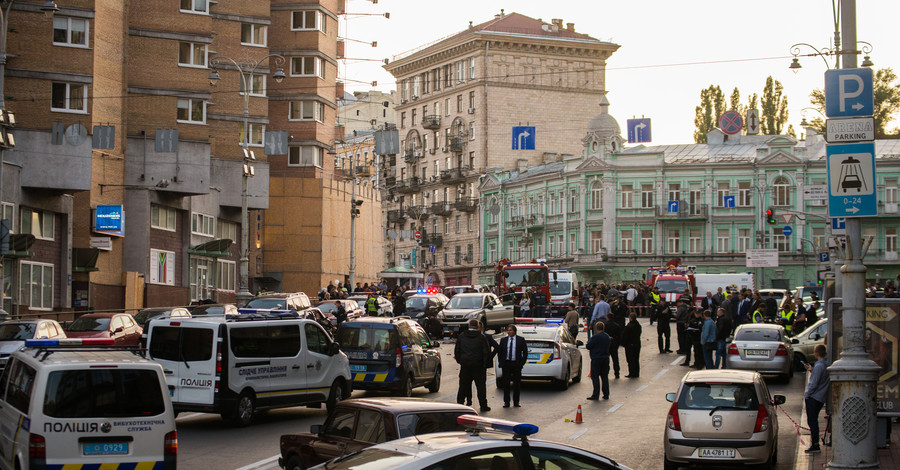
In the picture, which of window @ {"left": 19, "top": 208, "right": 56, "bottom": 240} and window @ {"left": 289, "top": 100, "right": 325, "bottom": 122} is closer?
window @ {"left": 19, "top": 208, "right": 56, "bottom": 240}

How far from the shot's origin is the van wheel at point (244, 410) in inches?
754

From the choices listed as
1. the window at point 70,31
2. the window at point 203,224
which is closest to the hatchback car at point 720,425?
the window at point 70,31

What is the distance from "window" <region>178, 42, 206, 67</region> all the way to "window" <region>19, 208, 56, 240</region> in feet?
40.1

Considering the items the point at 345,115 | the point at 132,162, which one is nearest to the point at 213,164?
the point at 132,162

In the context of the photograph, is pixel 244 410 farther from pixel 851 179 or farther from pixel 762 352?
pixel 762 352

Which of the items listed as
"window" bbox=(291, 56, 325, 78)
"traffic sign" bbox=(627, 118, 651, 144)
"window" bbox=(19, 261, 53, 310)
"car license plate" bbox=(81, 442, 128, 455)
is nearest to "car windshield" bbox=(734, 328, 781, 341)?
"car license plate" bbox=(81, 442, 128, 455)

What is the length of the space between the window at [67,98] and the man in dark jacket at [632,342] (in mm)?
25081

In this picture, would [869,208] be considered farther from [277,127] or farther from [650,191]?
[650,191]

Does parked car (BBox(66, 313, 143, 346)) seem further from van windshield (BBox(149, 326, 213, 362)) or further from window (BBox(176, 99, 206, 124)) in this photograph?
window (BBox(176, 99, 206, 124))

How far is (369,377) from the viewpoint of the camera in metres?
22.7

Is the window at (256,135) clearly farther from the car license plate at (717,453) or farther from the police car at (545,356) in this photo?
the car license plate at (717,453)

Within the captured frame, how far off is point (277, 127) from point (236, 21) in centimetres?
902

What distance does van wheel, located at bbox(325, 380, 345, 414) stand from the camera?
829 inches

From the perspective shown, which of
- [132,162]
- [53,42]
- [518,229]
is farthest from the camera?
[518,229]
